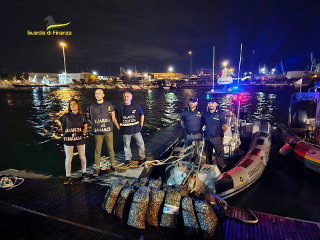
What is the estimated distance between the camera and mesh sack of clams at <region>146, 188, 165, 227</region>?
3.03 metres

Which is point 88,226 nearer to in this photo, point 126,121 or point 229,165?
point 126,121

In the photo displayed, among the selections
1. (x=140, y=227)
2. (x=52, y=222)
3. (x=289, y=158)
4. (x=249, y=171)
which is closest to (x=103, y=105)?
(x=52, y=222)

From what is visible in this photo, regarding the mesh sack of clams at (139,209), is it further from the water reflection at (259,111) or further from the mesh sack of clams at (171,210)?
the water reflection at (259,111)

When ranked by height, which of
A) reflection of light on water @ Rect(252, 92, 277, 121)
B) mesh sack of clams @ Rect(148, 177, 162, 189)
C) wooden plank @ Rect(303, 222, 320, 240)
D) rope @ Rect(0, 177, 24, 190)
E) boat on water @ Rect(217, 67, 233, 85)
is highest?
boat on water @ Rect(217, 67, 233, 85)

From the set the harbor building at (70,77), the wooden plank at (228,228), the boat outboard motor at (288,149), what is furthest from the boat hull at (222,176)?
the harbor building at (70,77)

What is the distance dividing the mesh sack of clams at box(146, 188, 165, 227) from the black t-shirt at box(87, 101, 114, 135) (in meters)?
2.47

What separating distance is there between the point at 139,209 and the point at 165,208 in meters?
0.40

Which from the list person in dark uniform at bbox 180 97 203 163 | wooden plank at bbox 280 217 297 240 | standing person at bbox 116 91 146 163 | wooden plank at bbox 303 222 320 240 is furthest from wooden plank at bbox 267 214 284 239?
standing person at bbox 116 91 146 163

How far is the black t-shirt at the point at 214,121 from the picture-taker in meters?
5.74

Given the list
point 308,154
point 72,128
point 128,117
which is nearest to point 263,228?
point 128,117

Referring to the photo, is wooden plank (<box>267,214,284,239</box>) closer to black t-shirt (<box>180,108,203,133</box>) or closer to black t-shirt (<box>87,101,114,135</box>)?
black t-shirt (<box>180,108,203,133</box>)

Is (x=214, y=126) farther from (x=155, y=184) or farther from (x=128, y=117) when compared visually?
(x=155, y=184)

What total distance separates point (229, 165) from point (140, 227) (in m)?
6.41

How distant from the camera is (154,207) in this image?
303 cm
